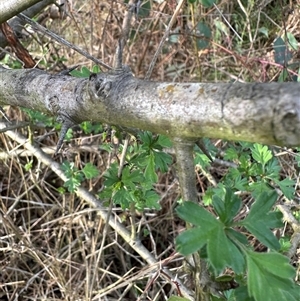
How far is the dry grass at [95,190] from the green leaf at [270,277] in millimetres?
1420

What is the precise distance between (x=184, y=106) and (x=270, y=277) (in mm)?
280

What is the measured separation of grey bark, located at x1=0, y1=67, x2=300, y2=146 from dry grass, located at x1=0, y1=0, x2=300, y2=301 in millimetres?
1229

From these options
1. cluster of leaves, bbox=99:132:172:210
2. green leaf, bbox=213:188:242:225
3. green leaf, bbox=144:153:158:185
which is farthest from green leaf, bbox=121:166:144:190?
green leaf, bbox=213:188:242:225

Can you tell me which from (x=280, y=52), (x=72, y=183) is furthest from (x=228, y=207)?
(x=280, y=52)

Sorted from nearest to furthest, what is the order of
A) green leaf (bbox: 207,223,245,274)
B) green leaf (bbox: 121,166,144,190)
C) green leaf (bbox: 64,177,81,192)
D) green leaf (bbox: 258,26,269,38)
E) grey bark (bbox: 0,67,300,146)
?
grey bark (bbox: 0,67,300,146) → green leaf (bbox: 207,223,245,274) → green leaf (bbox: 121,166,144,190) → green leaf (bbox: 64,177,81,192) → green leaf (bbox: 258,26,269,38)

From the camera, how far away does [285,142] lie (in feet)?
1.83

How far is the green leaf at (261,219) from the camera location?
28.5 inches

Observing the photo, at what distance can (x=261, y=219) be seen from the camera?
0.74 m

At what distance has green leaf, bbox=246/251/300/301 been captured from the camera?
2.20 feet

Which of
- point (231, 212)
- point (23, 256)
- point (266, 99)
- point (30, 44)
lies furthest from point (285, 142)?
point (30, 44)

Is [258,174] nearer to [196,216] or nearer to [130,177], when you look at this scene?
[130,177]

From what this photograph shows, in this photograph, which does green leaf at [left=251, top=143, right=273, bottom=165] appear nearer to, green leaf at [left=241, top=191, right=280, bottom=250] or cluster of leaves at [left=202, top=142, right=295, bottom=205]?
cluster of leaves at [left=202, top=142, right=295, bottom=205]

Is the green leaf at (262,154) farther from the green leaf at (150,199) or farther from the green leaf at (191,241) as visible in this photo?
the green leaf at (191,241)

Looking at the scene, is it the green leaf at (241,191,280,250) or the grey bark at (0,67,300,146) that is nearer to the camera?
the grey bark at (0,67,300,146)
